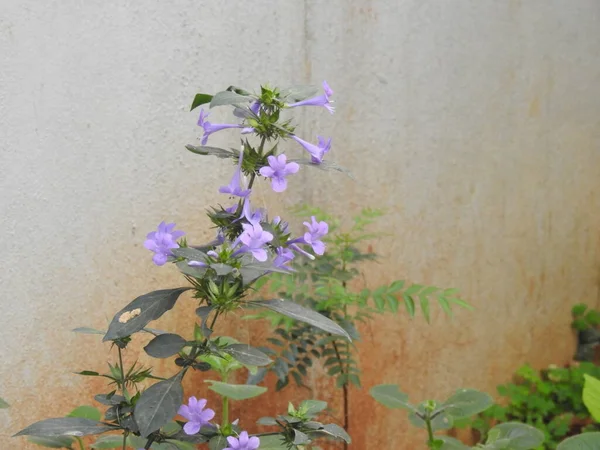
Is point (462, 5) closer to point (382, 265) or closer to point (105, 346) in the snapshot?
point (382, 265)

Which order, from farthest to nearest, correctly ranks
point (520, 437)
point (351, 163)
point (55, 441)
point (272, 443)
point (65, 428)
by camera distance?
point (351, 163)
point (520, 437)
point (55, 441)
point (272, 443)
point (65, 428)

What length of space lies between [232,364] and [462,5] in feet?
6.36

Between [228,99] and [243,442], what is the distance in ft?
1.92

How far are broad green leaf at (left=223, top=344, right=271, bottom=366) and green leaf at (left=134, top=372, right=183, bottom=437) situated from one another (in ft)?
0.36

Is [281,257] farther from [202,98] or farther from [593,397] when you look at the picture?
[593,397]

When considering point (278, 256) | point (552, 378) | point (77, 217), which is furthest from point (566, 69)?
point (278, 256)

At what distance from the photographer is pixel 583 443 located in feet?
6.75

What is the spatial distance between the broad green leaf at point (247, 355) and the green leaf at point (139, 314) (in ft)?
0.43

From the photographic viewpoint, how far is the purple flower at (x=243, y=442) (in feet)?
4.50

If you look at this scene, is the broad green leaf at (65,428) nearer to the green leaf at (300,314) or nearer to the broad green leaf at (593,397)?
the green leaf at (300,314)

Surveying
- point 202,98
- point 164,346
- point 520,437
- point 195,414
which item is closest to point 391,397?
point 520,437

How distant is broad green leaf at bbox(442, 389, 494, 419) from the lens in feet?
6.91

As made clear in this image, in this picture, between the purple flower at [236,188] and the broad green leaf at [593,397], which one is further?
the broad green leaf at [593,397]

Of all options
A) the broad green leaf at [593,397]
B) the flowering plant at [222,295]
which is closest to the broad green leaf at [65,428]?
the flowering plant at [222,295]
